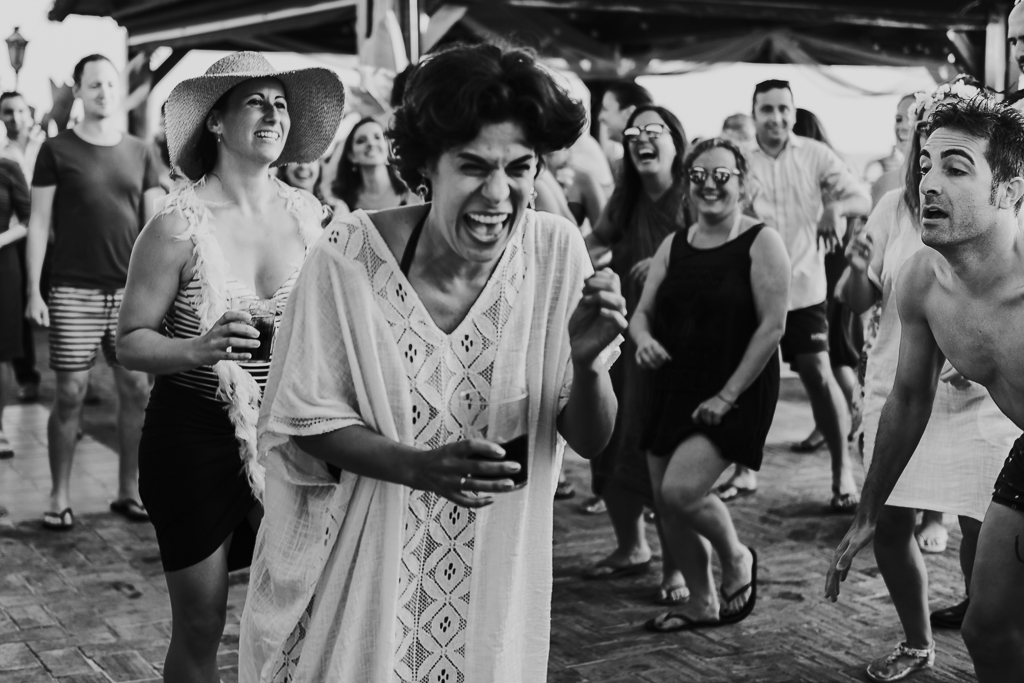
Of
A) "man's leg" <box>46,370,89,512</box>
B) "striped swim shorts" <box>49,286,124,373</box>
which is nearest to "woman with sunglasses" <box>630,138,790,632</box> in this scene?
"striped swim shorts" <box>49,286,124,373</box>

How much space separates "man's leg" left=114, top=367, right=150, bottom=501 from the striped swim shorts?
0.10 meters

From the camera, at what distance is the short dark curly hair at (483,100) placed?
200cm

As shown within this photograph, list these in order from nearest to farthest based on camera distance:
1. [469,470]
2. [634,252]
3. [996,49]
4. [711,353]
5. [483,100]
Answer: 1. [469,470]
2. [483,100]
3. [711,353]
4. [634,252]
5. [996,49]

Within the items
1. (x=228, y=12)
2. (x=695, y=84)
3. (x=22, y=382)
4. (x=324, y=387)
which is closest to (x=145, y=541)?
(x=324, y=387)

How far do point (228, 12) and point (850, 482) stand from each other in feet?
36.3

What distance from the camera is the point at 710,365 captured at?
170 inches

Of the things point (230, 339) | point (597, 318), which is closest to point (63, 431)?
point (230, 339)

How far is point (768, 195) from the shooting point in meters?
6.50

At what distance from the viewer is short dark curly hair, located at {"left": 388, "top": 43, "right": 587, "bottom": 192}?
2000 mm

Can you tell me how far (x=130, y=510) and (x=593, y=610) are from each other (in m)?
2.55

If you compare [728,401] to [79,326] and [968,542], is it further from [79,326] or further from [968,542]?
[79,326]

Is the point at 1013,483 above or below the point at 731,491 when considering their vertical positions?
above

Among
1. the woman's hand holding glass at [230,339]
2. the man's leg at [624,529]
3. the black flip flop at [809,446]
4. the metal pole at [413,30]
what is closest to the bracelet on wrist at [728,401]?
the man's leg at [624,529]

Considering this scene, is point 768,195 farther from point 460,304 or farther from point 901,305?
point 460,304
